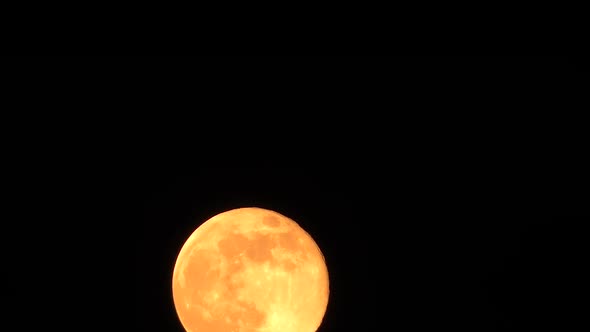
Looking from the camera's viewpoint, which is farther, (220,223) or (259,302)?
(220,223)

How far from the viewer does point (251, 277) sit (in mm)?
4105

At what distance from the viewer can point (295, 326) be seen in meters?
4.17

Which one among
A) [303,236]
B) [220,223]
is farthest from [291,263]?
[220,223]

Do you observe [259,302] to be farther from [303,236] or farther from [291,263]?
[303,236]

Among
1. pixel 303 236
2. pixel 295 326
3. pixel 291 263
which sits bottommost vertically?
pixel 295 326

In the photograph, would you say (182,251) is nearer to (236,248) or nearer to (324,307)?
(236,248)

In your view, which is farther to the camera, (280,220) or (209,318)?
(280,220)

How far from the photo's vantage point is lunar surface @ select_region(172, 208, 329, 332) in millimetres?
4090

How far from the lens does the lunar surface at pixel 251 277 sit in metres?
4.09

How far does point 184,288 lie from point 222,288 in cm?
37

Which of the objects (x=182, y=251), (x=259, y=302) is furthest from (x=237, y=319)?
(x=182, y=251)

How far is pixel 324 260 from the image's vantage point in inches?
180

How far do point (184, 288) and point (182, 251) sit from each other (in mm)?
349

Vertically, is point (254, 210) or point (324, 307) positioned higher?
point (254, 210)
